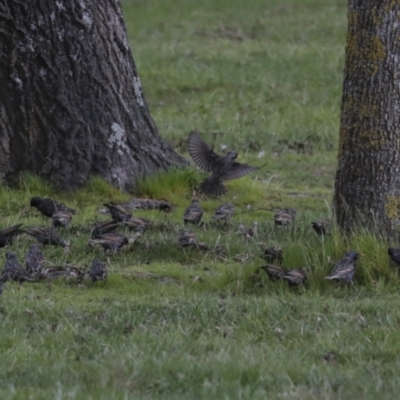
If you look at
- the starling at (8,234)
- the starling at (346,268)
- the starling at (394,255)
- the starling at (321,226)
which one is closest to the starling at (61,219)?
the starling at (8,234)

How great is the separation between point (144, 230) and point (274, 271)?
1783 millimetres

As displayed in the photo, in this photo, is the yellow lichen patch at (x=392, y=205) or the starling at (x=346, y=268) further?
the yellow lichen patch at (x=392, y=205)

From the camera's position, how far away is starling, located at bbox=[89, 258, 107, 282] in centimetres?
731

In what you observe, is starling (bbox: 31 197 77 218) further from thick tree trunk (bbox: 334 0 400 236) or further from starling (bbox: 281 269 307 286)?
thick tree trunk (bbox: 334 0 400 236)

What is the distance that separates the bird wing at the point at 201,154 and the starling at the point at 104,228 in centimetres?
196

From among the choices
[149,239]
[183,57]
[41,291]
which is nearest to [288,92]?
[183,57]

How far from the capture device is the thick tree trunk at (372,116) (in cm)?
759

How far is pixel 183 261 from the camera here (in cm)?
812

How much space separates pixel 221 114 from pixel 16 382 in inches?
398

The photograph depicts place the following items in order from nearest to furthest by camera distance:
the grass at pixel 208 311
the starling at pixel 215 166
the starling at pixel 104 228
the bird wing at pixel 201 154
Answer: the grass at pixel 208 311, the starling at pixel 104 228, the starling at pixel 215 166, the bird wing at pixel 201 154

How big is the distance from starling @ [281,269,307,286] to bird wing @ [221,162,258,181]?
9.58 ft

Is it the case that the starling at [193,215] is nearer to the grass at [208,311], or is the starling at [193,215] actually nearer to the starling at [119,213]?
the grass at [208,311]

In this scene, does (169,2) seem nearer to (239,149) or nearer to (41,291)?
(239,149)

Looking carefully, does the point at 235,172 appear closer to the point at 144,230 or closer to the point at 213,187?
the point at 213,187
